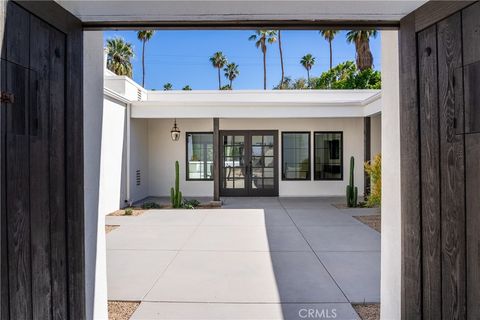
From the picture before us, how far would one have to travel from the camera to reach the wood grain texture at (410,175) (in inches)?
81.4

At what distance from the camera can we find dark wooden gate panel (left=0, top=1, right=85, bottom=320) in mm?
1584

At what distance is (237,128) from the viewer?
39.8 ft

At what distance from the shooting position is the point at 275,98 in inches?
503

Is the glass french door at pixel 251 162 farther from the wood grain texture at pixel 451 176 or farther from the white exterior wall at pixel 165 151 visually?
the wood grain texture at pixel 451 176

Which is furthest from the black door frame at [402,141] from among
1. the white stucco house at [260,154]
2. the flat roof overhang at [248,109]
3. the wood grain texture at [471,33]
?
the white stucco house at [260,154]

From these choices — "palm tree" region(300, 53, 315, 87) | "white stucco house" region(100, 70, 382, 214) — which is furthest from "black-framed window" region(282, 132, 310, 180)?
"palm tree" region(300, 53, 315, 87)

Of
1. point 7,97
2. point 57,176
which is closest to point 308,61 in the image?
point 57,176

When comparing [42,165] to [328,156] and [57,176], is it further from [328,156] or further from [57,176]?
[328,156]

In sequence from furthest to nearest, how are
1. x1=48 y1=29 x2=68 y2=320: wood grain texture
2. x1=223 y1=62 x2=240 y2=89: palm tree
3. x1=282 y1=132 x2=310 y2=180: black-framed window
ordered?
x1=223 y1=62 x2=240 y2=89: palm tree
x1=282 y1=132 x2=310 y2=180: black-framed window
x1=48 y1=29 x2=68 y2=320: wood grain texture

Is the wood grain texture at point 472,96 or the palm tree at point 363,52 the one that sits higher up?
the palm tree at point 363,52

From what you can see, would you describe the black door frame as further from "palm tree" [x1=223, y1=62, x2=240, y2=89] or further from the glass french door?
"palm tree" [x1=223, y1=62, x2=240, y2=89]

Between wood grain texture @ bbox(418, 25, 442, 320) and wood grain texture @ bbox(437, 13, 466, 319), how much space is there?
4 cm

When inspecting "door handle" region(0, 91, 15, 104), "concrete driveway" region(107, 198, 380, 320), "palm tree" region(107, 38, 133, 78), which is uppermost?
"palm tree" region(107, 38, 133, 78)

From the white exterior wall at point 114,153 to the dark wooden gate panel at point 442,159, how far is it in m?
7.39
